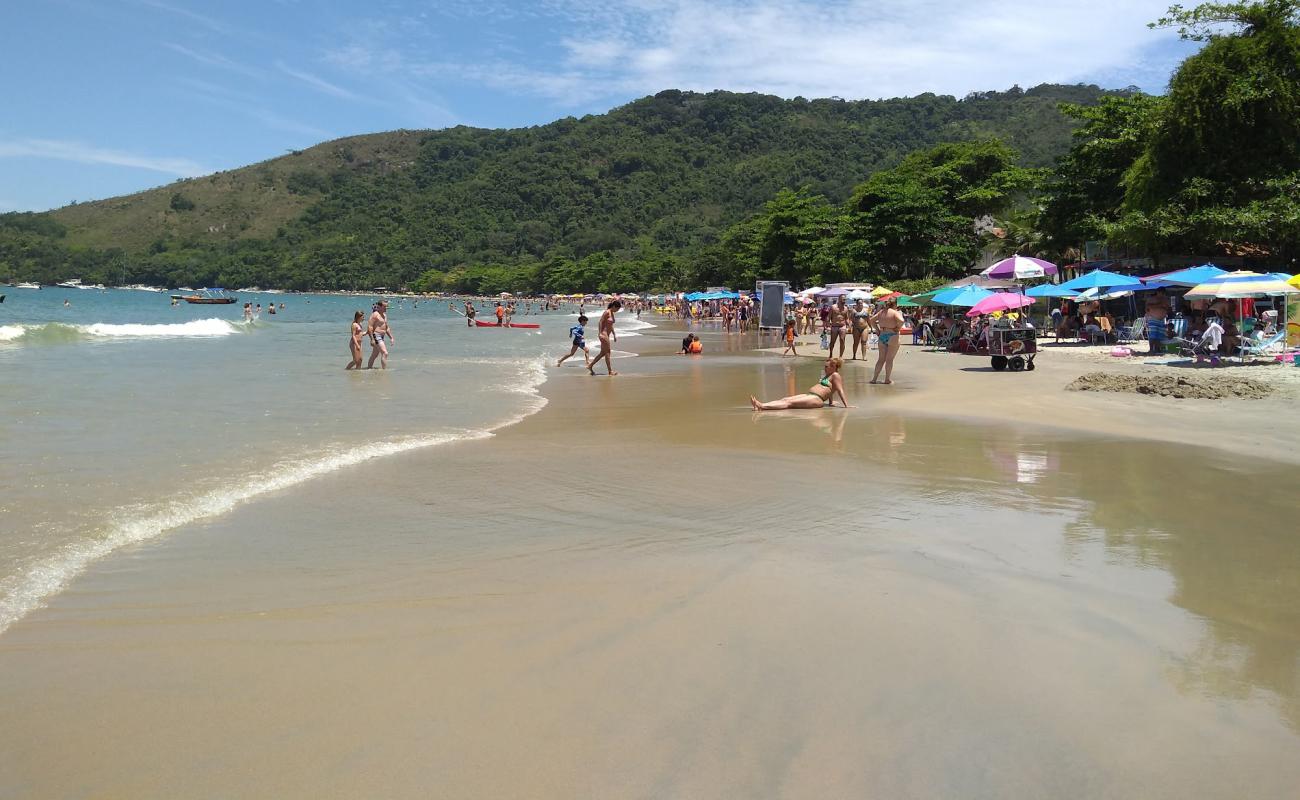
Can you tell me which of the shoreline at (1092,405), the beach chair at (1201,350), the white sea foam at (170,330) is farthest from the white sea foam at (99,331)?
the beach chair at (1201,350)

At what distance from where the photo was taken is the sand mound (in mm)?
12516

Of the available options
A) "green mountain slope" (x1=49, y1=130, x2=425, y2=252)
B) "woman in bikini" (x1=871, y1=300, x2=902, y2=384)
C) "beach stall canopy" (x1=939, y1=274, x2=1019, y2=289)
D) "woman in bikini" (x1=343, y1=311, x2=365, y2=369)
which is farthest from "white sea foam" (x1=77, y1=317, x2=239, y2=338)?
"green mountain slope" (x1=49, y1=130, x2=425, y2=252)

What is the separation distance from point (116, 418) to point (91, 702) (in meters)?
9.11

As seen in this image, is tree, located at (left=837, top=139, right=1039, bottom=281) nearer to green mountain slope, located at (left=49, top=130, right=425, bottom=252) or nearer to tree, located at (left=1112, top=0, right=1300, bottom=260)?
tree, located at (left=1112, top=0, right=1300, bottom=260)

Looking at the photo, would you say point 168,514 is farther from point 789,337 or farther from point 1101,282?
point 1101,282

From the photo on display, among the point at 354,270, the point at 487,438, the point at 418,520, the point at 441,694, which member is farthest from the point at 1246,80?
the point at 354,270

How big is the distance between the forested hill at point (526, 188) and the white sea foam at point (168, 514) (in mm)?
124870

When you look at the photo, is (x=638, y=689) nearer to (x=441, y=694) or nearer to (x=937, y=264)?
(x=441, y=694)

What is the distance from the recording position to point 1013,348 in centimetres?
1794

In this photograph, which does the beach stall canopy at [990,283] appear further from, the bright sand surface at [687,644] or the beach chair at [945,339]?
the bright sand surface at [687,644]

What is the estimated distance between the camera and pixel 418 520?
644 centimetres

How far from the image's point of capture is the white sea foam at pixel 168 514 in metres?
4.81

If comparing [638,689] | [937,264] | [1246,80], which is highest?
[1246,80]

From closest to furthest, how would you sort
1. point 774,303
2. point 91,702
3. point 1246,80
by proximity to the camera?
1. point 91,702
2. point 1246,80
3. point 774,303
